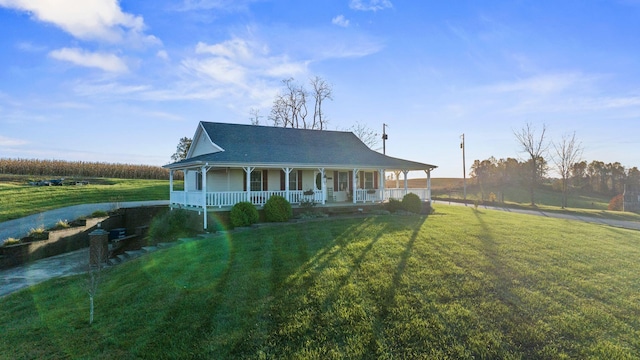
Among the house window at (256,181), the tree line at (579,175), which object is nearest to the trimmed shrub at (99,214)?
the house window at (256,181)

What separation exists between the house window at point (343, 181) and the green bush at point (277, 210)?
648cm

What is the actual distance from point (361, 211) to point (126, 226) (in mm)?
13020

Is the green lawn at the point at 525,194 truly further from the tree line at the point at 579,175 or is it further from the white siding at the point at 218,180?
the white siding at the point at 218,180

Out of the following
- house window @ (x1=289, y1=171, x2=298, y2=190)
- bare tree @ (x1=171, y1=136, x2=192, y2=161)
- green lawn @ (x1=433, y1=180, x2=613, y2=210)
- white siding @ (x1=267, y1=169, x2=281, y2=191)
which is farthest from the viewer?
bare tree @ (x1=171, y1=136, x2=192, y2=161)

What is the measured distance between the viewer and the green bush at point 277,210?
14586mm

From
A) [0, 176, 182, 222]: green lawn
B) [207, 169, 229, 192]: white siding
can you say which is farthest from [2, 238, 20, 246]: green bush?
[207, 169, 229, 192]: white siding

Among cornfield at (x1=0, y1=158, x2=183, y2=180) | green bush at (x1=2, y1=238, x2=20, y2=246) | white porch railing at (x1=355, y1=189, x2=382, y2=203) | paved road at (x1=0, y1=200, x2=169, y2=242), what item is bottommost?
green bush at (x1=2, y1=238, x2=20, y2=246)

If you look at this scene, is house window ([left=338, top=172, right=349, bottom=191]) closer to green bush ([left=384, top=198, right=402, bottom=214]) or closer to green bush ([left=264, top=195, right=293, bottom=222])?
green bush ([left=384, top=198, right=402, bottom=214])

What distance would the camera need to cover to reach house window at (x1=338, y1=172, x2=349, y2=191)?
2089cm

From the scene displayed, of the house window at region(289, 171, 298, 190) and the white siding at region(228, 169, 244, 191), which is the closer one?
the white siding at region(228, 169, 244, 191)

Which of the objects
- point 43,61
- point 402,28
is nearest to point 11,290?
point 43,61

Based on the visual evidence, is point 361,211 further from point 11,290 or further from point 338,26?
point 11,290

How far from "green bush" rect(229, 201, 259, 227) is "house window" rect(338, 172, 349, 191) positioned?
25.6ft

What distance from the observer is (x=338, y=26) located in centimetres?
1217
